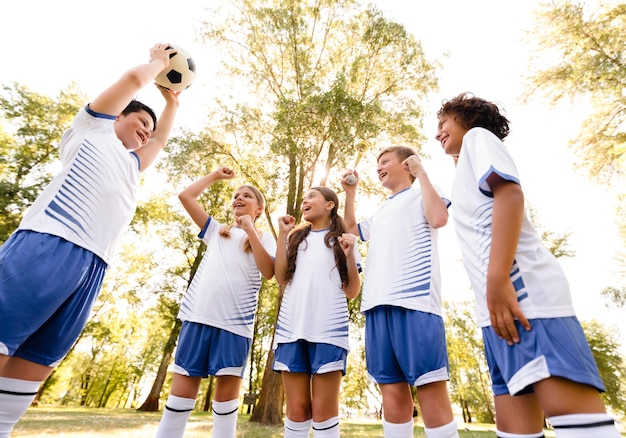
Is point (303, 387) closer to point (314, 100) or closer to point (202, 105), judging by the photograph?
point (314, 100)

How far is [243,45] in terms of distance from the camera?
481 inches

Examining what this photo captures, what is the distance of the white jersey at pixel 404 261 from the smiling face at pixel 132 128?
6.49 ft

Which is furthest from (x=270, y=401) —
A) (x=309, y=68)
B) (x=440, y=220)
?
(x=309, y=68)

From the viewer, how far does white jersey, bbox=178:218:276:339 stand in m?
3.02

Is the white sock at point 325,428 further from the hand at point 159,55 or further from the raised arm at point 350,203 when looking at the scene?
the hand at point 159,55

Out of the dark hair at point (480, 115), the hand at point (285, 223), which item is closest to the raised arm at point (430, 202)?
the dark hair at point (480, 115)

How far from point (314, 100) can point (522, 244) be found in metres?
8.63

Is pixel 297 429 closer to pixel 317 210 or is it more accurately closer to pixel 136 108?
pixel 317 210

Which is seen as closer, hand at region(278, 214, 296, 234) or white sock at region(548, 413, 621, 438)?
white sock at region(548, 413, 621, 438)

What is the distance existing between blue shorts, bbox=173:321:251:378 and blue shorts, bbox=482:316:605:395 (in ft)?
7.03

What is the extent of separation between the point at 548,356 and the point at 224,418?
102 inches

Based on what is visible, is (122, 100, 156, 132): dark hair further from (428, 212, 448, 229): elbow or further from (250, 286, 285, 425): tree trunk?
(250, 286, 285, 425): tree trunk

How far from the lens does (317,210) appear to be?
346 cm

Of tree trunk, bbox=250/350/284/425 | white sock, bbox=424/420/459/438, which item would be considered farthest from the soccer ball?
tree trunk, bbox=250/350/284/425
